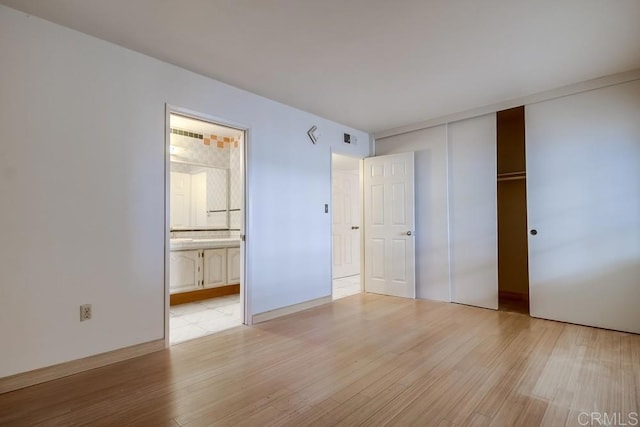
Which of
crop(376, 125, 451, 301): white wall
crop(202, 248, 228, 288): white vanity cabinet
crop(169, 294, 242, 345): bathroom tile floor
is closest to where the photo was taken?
crop(169, 294, 242, 345): bathroom tile floor

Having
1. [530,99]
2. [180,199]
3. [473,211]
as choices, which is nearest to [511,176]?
[473,211]

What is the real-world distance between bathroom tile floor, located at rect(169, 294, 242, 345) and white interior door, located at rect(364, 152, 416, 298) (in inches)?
84.7

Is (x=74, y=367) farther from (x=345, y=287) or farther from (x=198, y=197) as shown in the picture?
(x=345, y=287)

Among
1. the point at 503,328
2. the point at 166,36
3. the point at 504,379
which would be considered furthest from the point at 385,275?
the point at 166,36

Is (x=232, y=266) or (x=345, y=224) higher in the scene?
(x=345, y=224)

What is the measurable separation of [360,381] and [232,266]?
117 inches

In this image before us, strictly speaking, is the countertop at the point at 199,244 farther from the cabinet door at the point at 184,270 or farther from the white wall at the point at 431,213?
the white wall at the point at 431,213

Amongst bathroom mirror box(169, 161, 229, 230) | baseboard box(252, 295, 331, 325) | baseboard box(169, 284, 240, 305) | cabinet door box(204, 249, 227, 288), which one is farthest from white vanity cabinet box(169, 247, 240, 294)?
baseboard box(252, 295, 331, 325)

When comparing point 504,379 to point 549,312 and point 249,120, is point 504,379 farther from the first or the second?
point 249,120

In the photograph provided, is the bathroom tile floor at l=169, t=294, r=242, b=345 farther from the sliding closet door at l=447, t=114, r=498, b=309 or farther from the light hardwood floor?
the sliding closet door at l=447, t=114, r=498, b=309

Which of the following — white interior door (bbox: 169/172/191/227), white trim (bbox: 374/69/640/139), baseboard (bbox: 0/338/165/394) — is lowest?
baseboard (bbox: 0/338/165/394)

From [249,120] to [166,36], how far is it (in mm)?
1153

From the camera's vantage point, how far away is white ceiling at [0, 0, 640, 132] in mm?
2027

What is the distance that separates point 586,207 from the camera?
3178 mm
